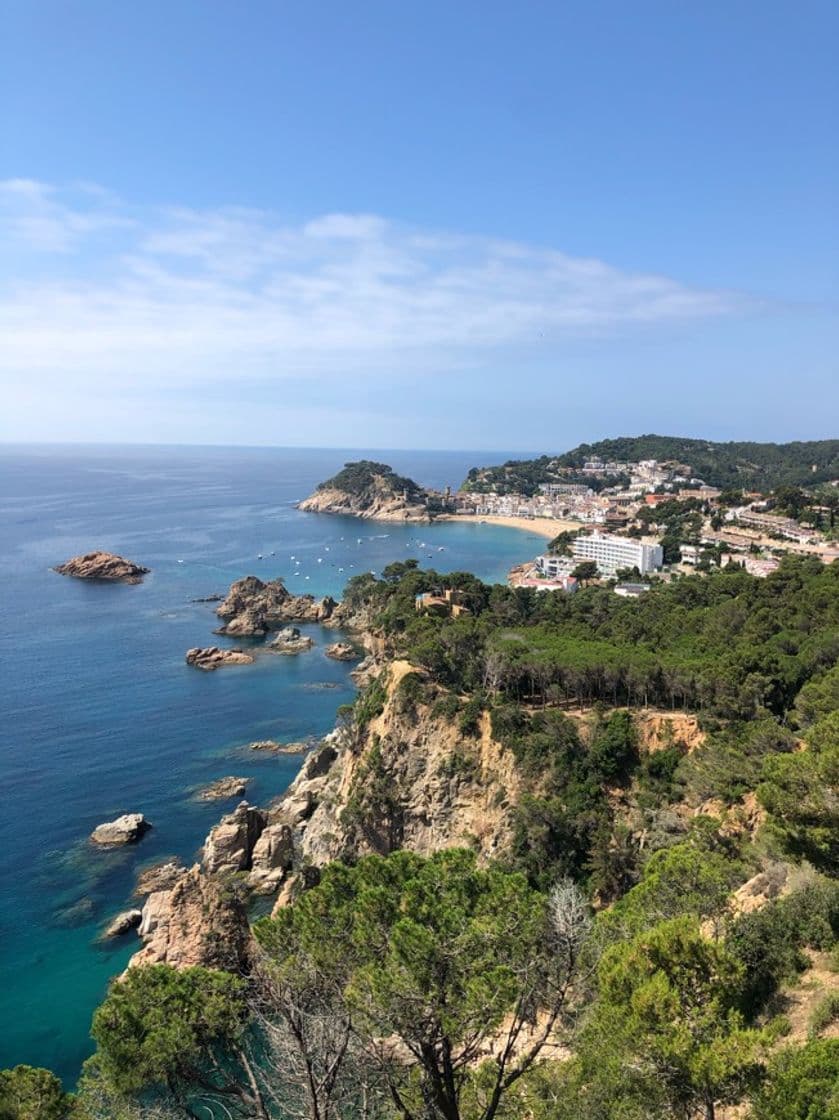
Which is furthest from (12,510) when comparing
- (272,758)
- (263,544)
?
(272,758)

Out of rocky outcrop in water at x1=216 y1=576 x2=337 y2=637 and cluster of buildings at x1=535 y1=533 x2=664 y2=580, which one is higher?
cluster of buildings at x1=535 y1=533 x2=664 y2=580

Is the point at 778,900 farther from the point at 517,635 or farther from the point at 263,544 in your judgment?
the point at 263,544

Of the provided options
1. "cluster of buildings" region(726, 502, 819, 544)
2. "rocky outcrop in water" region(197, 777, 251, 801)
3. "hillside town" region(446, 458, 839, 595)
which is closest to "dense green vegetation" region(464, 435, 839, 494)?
"hillside town" region(446, 458, 839, 595)

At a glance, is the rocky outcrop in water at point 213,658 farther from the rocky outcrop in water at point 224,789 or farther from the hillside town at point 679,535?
the hillside town at point 679,535

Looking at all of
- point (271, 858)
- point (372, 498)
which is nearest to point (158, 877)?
point (271, 858)

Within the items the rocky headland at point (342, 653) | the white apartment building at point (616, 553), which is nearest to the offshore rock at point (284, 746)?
the rocky headland at point (342, 653)

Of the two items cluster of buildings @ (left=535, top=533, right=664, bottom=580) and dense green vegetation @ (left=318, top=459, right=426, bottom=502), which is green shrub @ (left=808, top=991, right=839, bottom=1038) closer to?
cluster of buildings @ (left=535, top=533, right=664, bottom=580)

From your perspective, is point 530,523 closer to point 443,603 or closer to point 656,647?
point 443,603
